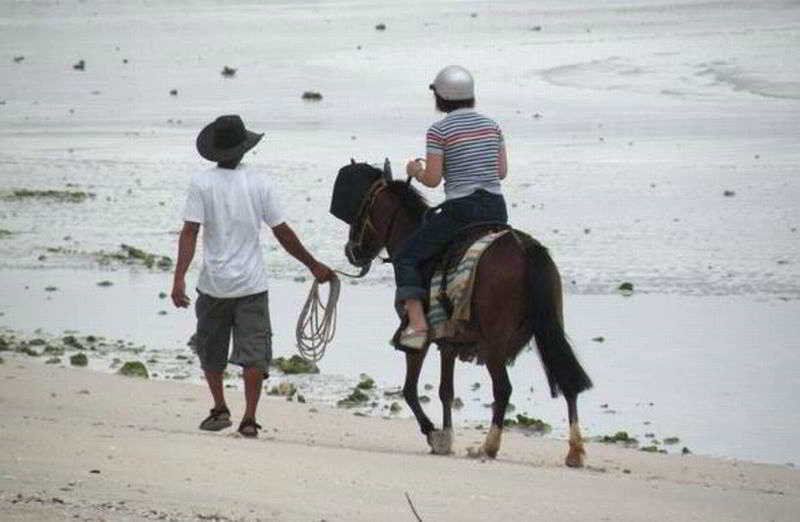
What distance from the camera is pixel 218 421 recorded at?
34.1ft

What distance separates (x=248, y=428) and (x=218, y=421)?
0.30 meters

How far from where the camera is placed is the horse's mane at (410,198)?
1080 cm

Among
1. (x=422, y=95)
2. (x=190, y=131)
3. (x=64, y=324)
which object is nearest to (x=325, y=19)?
(x=422, y=95)

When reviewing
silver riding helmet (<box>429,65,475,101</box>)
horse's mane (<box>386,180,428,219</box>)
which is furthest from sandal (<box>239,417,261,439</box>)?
silver riding helmet (<box>429,65,475,101</box>)

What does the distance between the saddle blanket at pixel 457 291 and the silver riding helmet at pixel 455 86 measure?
75 cm

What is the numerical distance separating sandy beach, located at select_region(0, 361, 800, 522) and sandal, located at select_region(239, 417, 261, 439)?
75mm

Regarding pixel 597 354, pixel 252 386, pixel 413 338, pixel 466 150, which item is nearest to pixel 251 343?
pixel 252 386

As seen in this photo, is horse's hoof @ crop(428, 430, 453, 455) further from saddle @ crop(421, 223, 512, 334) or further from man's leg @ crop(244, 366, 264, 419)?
man's leg @ crop(244, 366, 264, 419)

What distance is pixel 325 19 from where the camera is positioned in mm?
73938

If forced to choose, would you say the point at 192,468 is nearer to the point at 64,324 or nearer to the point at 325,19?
the point at 64,324

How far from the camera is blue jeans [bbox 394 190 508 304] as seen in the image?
10.2 m

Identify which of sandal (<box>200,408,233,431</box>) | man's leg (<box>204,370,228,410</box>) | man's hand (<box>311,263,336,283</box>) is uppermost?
man's hand (<box>311,263,336,283</box>)

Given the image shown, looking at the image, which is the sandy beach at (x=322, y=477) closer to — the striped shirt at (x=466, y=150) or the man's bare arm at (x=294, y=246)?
the man's bare arm at (x=294, y=246)

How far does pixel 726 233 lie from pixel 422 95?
59.8 feet
